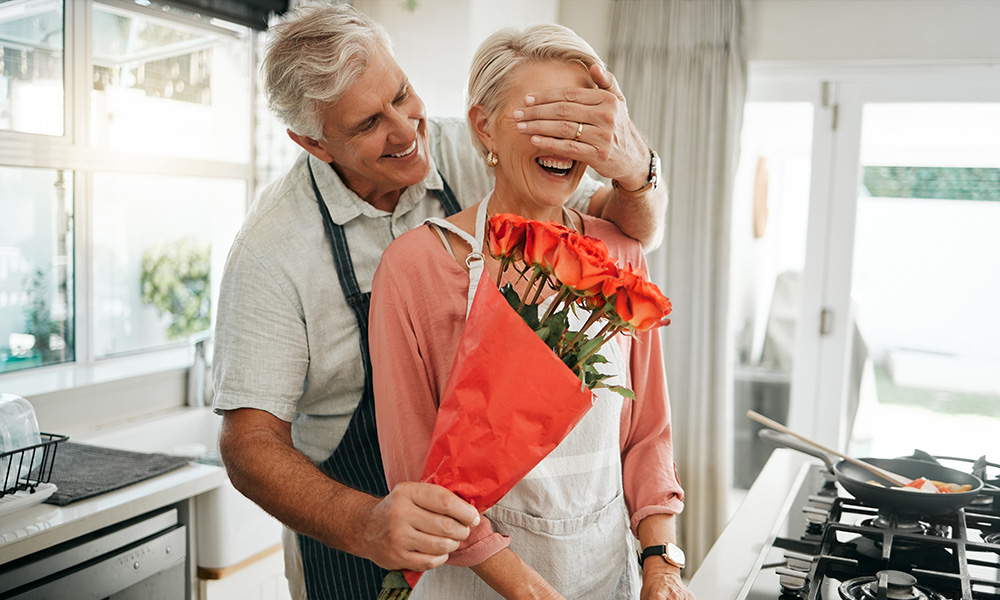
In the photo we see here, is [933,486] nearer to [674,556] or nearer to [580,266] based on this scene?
[674,556]

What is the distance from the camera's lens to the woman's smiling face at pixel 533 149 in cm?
120

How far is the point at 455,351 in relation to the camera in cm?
120

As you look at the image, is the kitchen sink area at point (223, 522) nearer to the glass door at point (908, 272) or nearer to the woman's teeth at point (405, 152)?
the woman's teeth at point (405, 152)

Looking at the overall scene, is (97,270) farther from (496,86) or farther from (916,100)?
(916,100)

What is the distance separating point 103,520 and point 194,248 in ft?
6.17

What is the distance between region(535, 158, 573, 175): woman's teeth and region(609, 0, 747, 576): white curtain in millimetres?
2410

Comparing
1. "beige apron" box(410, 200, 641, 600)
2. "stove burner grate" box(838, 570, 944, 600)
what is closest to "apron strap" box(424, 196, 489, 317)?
"beige apron" box(410, 200, 641, 600)

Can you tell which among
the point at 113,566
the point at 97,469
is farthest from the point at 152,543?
the point at 97,469

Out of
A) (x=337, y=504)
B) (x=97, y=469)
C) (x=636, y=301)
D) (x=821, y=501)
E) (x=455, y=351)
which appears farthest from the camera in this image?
(x=97, y=469)

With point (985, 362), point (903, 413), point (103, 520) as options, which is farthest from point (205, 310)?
point (985, 362)

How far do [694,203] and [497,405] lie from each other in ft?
9.28

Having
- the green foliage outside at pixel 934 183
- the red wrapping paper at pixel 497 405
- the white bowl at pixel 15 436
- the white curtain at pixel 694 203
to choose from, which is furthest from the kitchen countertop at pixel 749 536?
the green foliage outside at pixel 934 183

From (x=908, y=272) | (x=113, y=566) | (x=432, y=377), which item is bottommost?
(x=113, y=566)

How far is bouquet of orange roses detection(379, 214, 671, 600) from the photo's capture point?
0.85m
